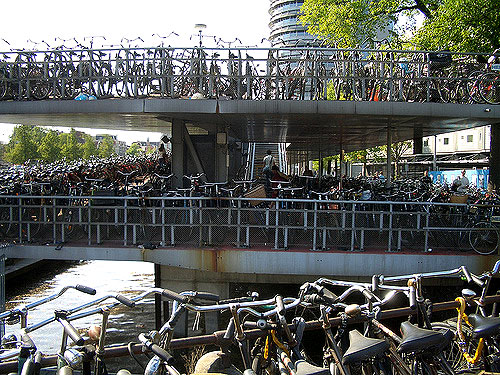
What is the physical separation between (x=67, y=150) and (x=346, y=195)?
178 ft

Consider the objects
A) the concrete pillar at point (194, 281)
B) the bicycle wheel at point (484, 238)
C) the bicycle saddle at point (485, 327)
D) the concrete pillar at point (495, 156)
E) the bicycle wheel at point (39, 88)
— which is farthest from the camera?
Answer: the concrete pillar at point (495, 156)

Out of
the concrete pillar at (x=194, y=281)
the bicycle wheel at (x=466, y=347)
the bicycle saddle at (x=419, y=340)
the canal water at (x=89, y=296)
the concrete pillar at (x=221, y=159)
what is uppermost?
the concrete pillar at (x=221, y=159)

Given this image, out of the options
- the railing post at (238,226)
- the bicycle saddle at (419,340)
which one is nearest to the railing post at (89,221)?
the railing post at (238,226)

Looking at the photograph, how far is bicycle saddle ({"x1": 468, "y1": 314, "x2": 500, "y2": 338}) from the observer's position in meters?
4.30

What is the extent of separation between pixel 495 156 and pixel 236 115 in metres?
7.60

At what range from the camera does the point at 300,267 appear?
9258 millimetres

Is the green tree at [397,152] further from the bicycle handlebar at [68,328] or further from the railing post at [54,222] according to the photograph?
the bicycle handlebar at [68,328]

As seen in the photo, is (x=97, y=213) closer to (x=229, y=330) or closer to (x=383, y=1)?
(x=229, y=330)

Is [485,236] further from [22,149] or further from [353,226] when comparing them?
[22,149]

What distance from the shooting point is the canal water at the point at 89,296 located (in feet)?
43.3

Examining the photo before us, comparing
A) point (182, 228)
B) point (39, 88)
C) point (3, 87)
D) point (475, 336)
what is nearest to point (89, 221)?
point (182, 228)

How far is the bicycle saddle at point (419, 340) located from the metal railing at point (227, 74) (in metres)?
8.36

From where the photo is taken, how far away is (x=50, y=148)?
54.3 meters

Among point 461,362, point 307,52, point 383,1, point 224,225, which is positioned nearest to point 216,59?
point 307,52
